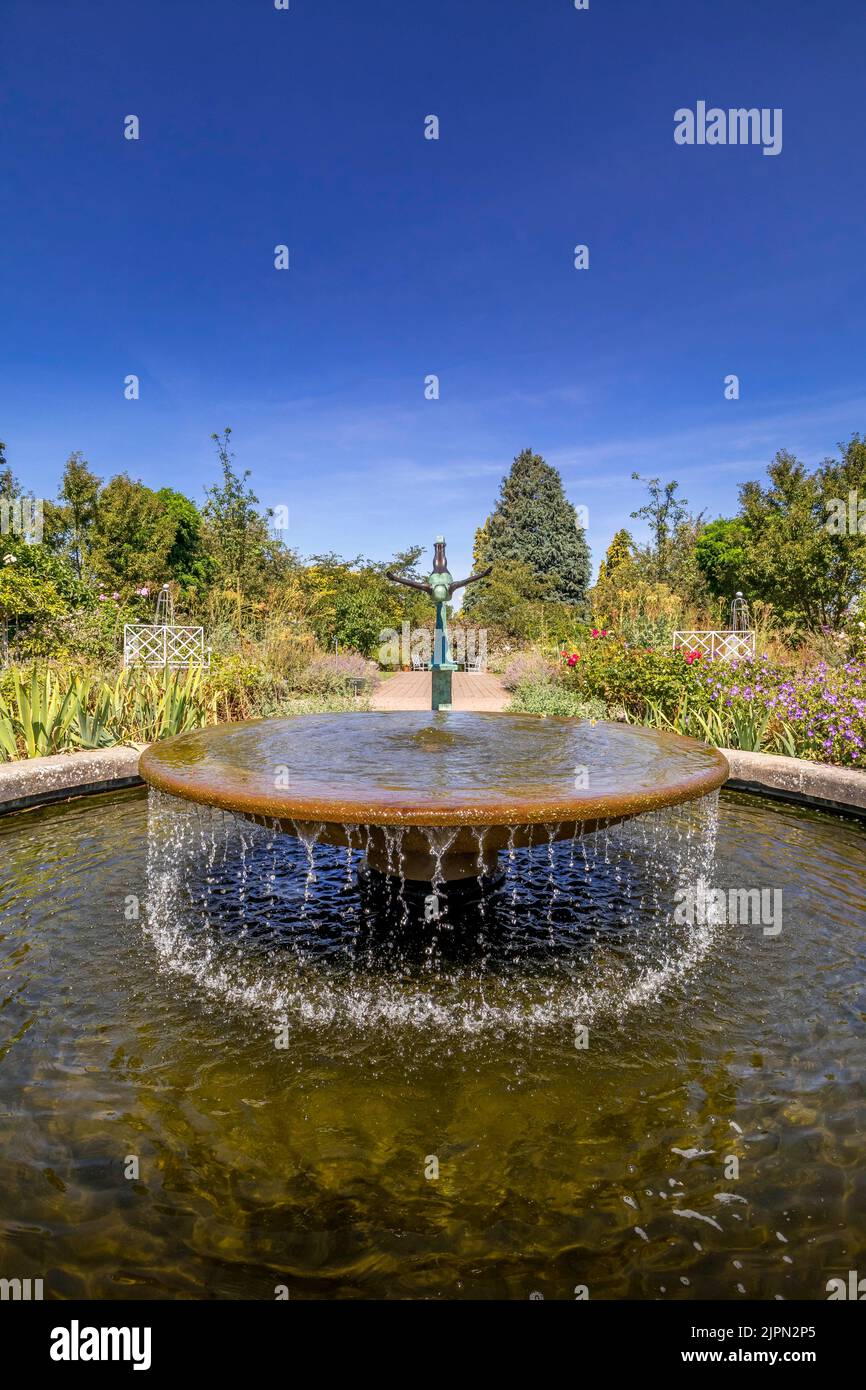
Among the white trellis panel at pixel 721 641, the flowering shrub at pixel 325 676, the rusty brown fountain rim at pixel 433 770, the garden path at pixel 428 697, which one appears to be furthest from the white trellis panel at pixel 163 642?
the white trellis panel at pixel 721 641

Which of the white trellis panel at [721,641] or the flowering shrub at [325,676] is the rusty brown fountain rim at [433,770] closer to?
the white trellis panel at [721,641]

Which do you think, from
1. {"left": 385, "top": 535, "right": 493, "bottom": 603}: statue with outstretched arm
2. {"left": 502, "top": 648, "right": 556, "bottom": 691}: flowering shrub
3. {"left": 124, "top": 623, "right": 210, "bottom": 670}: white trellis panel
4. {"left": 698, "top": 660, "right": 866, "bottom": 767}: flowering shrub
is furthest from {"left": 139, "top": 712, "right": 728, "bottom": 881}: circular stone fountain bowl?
{"left": 502, "top": 648, "right": 556, "bottom": 691}: flowering shrub

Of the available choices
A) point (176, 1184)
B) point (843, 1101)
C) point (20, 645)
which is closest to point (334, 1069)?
point (176, 1184)

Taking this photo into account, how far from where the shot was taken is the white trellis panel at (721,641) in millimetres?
9023

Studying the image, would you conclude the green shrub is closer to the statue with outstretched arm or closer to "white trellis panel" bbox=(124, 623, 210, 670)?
the statue with outstretched arm

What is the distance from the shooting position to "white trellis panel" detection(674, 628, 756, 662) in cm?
902

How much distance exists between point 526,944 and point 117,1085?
5.84ft

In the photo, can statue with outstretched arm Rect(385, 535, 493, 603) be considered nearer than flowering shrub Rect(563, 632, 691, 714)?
Yes

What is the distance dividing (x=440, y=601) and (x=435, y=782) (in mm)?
2053

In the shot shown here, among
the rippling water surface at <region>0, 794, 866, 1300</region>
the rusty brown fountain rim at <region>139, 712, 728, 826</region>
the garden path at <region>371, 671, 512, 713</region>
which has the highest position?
the rusty brown fountain rim at <region>139, 712, 728, 826</region>

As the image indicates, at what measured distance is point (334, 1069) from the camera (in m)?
2.33

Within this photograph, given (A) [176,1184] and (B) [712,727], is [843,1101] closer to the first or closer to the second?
(A) [176,1184]

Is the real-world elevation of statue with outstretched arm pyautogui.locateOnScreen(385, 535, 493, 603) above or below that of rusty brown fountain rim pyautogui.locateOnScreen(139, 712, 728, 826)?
above
